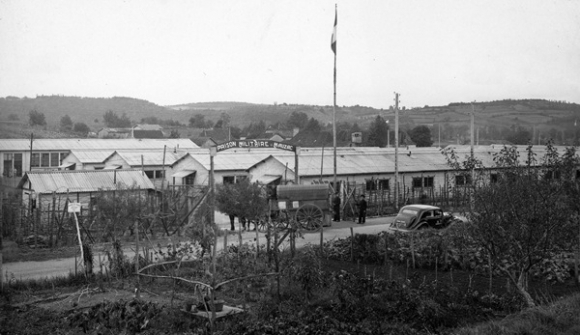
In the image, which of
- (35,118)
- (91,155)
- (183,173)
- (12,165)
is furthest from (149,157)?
(35,118)

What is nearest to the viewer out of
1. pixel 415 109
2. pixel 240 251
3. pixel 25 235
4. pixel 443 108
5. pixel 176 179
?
pixel 240 251

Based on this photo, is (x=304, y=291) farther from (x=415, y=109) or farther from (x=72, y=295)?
(x=415, y=109)

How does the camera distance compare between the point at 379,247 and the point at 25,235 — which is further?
the point at 25,235

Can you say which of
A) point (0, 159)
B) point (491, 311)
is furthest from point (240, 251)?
point (0, 159)

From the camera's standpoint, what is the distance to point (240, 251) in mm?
17891

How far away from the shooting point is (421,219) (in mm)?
24875

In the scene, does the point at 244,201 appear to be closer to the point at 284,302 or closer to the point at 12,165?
the point at 284,302

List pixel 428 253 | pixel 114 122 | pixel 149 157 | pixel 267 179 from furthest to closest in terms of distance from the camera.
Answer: pixel 114 122, pixel 149 157, pixel 267 179, pixel 428 253

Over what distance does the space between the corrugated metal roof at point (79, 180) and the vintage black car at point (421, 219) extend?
483 inches

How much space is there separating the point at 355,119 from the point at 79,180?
9913cm

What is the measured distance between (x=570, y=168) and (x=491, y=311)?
11.8 feet

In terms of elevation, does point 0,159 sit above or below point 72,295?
above

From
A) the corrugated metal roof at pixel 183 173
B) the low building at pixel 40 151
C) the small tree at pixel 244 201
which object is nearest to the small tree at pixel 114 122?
Result: the low building at pixel 40 151

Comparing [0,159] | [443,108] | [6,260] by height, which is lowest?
[6,260]
